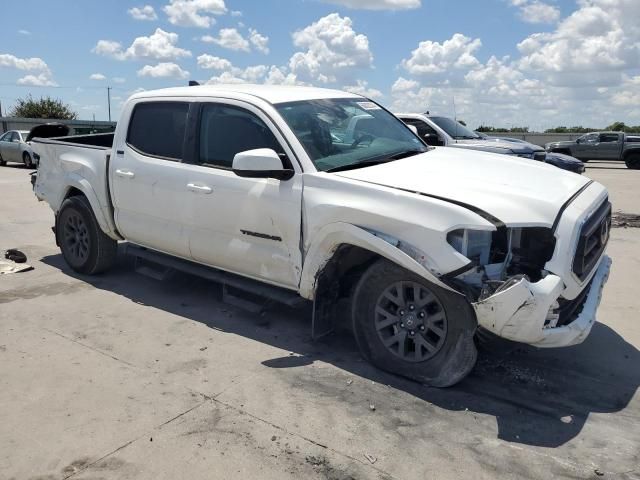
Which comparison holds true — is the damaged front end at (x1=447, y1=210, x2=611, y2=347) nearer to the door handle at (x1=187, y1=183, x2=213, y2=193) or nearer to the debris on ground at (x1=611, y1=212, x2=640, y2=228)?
the door handle at (x1=187, y1=183, x2=213, y2=193)

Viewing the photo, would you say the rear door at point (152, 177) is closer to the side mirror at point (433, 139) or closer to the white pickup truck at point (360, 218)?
the white pickup truck at point (360, 218)

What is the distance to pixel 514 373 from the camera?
13.7ft

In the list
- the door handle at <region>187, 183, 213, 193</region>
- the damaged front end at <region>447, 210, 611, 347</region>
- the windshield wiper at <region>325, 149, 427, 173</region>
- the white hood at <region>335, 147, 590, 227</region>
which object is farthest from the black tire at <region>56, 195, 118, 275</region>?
the damaged front end at <region>447, 210, 611, 347</region>

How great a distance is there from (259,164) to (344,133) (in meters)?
0.92

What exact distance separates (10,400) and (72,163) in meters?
3.17

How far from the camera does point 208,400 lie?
3.76 m

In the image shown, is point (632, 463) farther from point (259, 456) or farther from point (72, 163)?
point (72, 163)

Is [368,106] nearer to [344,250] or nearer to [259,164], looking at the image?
[259,164]

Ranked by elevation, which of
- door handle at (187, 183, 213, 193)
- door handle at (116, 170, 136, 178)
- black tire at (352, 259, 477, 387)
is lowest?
black tire at (352, 259, 477, 387)

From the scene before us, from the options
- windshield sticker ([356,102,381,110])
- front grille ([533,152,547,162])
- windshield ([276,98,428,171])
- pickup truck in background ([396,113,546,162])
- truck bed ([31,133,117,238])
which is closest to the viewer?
windshield ([276,98,428,171])

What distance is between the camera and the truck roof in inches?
191

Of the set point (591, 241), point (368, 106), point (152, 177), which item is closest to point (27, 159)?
point (152, 177)

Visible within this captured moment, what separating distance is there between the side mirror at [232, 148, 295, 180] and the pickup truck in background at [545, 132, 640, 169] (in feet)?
74.7

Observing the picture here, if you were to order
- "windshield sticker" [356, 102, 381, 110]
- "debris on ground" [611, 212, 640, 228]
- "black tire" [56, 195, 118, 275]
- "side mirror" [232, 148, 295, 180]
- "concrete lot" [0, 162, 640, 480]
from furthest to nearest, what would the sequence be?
"debris on ground" [611, 212, 640, 228]
"black tire" [56, 195, 118, 275]
"windshield sticker" [356, 102, 381, 110]
"side mirror" [232, 148, 295, 180]
"concrete lot" [0, 162, 640, 480]
